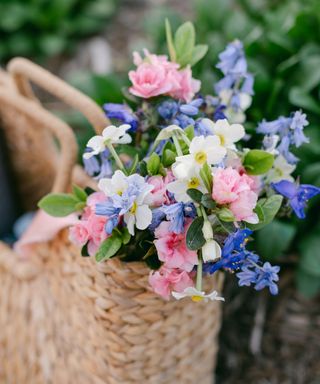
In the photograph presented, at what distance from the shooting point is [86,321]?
127cm

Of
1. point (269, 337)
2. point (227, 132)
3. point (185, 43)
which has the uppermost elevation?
point (185, 43)

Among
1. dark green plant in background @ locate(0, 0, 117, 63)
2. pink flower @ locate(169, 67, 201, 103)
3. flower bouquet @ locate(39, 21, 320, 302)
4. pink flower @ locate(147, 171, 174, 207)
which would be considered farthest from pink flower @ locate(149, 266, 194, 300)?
dark green plant in background @ locate(0, 0, 117, 63)

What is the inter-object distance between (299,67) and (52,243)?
71 cm

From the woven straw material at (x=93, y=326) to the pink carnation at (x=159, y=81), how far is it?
29 cm

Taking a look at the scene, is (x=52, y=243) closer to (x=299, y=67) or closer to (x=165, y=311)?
(x=165, y=311)

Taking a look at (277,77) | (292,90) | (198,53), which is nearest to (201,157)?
(198,53)

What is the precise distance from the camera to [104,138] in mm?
1030

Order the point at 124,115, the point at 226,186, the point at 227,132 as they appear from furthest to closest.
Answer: the point at 124,115, the point at 227,132, the point at 226,186

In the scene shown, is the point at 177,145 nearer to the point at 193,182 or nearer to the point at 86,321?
the point at 193,182

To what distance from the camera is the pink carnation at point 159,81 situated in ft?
3.75

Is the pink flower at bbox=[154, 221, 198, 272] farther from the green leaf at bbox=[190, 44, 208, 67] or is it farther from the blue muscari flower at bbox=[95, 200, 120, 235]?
the green leaf at bbox=[190, 44, 208, 67]

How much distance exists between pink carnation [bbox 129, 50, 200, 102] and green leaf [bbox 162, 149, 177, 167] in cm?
15

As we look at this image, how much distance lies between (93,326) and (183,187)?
1.33 feet

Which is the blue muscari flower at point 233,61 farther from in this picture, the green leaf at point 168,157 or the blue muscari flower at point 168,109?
the green leaf at point 168,157
